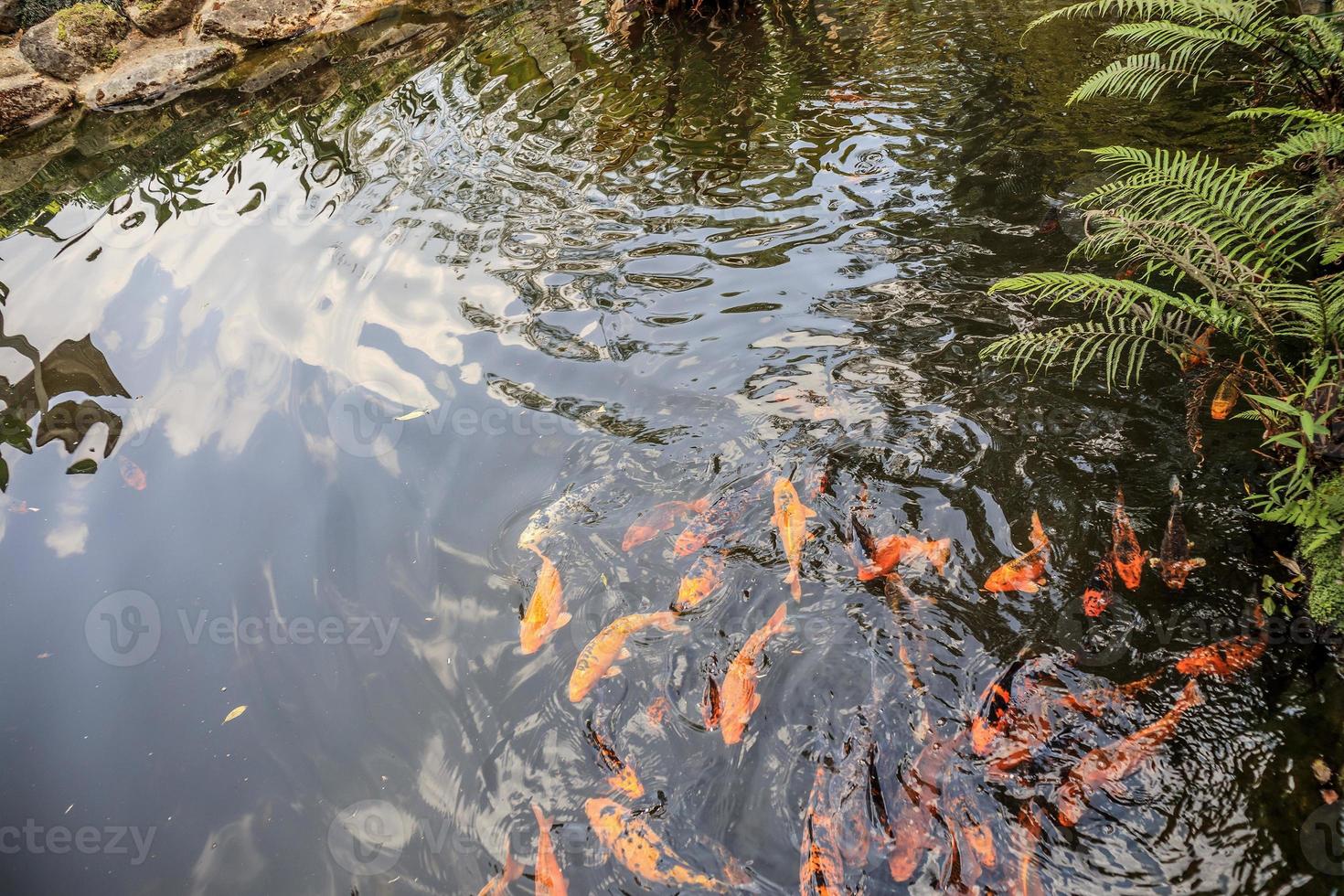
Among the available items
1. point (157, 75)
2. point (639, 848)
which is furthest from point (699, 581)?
point (157, 75)

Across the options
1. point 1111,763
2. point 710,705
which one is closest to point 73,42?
point 710,705

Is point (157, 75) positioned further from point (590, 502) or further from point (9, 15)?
point (590, 502)

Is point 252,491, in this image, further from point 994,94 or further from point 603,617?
point 994,94

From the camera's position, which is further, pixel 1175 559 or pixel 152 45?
pixel 152 45

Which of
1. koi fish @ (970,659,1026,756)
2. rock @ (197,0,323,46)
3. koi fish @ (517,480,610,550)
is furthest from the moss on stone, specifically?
koi fish @ (970,659,1026,756)

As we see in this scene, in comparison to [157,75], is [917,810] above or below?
below

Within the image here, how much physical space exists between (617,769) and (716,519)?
1106mm

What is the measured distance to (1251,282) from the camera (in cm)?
290

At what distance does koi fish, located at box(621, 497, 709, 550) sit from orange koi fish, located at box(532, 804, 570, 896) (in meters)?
1.14

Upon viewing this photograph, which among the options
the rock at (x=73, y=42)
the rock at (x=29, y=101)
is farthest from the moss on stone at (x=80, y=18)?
the rock at (x=29, y=101)

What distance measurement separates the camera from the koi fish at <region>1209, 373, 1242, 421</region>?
3.20m

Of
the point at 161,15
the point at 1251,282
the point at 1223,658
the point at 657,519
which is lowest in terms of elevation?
the point at 1223,658

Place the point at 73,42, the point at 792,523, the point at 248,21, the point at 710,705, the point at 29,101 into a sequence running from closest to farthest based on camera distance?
the point at 710,705 → the point at 792,523 → the point at 29,101 → the point at 73,42 → the point at 248,21

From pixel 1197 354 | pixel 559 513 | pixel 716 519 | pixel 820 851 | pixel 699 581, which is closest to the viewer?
pixel 820 851
